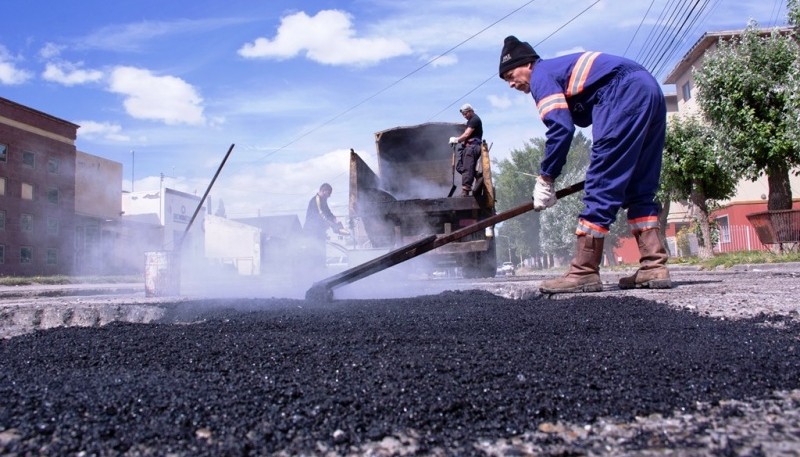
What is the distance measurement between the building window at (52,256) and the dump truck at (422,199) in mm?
30802

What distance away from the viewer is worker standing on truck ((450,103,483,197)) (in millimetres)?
8836

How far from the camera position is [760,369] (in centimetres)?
154

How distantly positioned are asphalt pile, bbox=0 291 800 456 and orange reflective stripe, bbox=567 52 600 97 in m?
1.72

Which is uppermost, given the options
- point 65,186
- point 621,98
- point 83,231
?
point 65,186

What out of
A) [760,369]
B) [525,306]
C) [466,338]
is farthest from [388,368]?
[525,306]

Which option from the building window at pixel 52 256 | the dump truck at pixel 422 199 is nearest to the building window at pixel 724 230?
the dump truck at pixel 422 199

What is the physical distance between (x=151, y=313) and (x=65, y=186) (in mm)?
36993

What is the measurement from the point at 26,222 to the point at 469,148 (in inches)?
1302

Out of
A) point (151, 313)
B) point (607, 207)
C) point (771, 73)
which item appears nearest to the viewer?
point (607, 207)

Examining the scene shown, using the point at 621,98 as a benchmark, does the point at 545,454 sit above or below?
below

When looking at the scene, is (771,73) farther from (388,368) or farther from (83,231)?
(83,231)

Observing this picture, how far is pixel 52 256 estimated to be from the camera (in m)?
33.9

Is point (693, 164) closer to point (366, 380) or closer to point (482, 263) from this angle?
point (482, 263)

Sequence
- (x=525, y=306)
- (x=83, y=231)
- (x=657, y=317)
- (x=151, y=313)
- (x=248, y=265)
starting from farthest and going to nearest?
(x=248, y=265) → (x=83, y=231) → (x=151, y=313) → (x=525, y=306) → (x=657, y=317)
